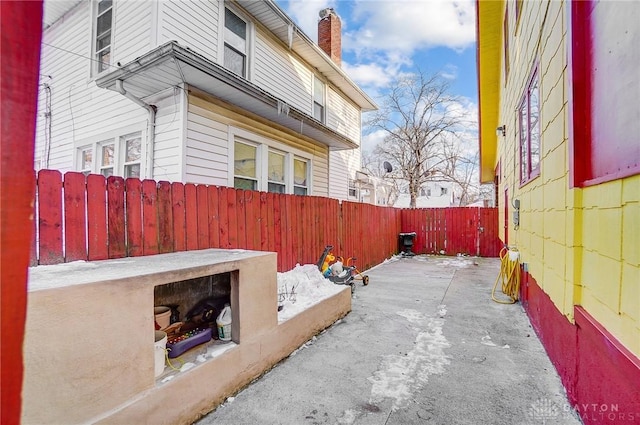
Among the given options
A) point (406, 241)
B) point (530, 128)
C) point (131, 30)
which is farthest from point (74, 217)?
point (406, 241)

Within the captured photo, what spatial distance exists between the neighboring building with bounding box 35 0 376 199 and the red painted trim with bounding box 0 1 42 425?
410cm

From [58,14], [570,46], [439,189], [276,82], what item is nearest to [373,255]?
[276,82]

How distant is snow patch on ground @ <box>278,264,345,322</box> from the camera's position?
136 inches

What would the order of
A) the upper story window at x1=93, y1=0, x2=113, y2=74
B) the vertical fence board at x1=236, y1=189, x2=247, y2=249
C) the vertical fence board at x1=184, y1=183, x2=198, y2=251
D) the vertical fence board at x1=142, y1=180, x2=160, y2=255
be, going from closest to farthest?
the vertical fence board at x1=142, y1=180, x2=160, y2=255
the vertical fence board at x1=184, y1=183, x2=198, y2=251
the vertical fence board at x1=236, y1=189, x2=247, y2=249
the upper story window at x1=93, y1=0, x2=113, y2=74

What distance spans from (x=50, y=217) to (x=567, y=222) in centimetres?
401

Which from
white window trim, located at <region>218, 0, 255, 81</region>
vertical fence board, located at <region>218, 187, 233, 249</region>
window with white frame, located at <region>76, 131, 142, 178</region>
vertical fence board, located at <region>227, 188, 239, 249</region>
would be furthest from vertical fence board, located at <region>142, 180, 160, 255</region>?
white window trim, located at <region>218, 0, 255, 81</region>

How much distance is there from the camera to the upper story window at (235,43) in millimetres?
6277

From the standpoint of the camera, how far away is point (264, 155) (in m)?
6.57

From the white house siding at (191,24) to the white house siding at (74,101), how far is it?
1.10 metres

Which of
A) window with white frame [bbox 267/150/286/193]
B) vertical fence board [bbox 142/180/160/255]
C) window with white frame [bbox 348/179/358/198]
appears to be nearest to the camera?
vertical fence board [bbox 142/180/160/255]

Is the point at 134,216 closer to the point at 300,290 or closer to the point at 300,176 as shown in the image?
the point at 300,290

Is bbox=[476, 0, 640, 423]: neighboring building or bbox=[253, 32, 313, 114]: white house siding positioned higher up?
bbox=[253, 32, 313, 114]: white house siding

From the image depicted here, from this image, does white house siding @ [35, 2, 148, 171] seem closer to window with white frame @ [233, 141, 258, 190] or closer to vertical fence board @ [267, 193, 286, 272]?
window with white frame @ [233, 141, 258, 190]

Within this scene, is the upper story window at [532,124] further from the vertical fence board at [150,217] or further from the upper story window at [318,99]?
the upper story window at [318,99]
